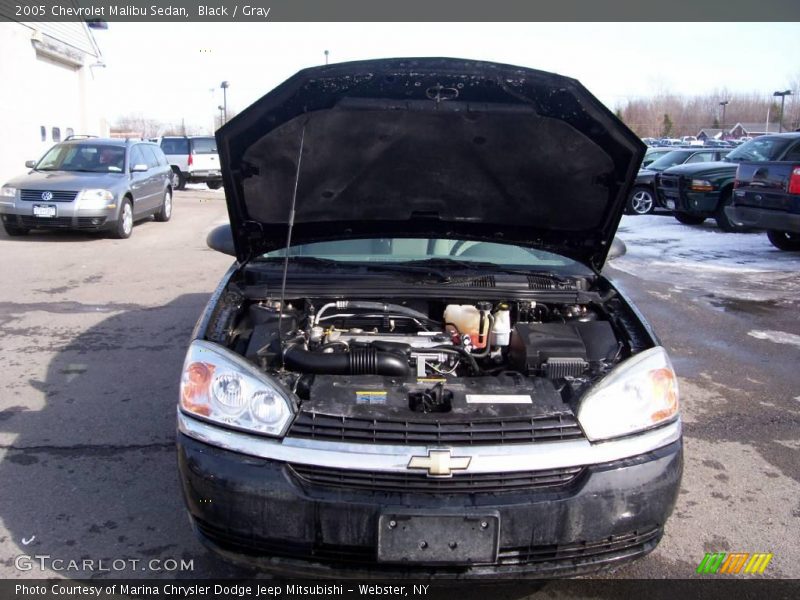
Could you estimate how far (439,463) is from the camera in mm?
2326

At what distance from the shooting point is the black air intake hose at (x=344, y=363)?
293 cm

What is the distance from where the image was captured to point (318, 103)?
3.13 meters

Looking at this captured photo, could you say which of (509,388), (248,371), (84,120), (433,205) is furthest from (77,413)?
(84,120)

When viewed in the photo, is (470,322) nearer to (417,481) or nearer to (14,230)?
(417,481)

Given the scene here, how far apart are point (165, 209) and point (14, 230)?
3582 mm

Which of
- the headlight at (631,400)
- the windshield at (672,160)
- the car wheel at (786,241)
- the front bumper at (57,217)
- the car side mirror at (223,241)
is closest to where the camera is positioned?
the headlight at (631,400)

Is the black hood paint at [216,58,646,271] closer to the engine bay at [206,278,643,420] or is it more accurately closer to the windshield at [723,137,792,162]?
the engine bay at [206,278,643,420]

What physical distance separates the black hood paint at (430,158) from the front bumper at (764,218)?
7995 mm

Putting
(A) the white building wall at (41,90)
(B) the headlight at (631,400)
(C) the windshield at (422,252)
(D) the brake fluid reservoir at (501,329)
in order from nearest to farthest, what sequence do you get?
(B) the headlight at (631,400), (D) the brake fluid reservoir at (501,329), (C) the windshield at (422,252), (A) the white building wall at (41,90)

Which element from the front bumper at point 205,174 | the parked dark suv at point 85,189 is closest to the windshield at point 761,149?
the parked dark suv at point 85,189

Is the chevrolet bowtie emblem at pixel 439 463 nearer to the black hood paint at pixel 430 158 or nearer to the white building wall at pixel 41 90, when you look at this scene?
the black hood paint at pixel 430 158

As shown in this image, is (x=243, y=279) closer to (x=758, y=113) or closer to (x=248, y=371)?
(x=248, y=371)

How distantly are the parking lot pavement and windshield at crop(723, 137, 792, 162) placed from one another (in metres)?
2.54

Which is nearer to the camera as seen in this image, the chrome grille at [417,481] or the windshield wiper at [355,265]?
the chrome grille at [417,481]
